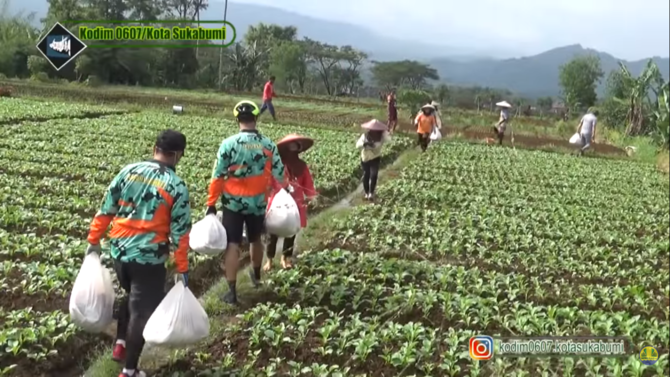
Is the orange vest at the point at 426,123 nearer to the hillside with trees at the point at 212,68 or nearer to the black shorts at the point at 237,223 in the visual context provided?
the black shorts at the point at 237,223

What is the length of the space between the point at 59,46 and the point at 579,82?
43837 mm

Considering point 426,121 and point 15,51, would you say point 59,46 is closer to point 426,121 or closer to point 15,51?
point 15,51

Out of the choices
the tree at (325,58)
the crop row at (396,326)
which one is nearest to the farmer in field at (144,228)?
the crop row at (396,326)

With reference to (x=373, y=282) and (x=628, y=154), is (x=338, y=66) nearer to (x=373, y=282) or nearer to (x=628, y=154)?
(x=628, y=154)

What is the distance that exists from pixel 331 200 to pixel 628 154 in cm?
1783

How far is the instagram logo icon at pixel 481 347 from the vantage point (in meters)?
5.39

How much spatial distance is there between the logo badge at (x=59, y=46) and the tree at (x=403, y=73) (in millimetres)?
50367

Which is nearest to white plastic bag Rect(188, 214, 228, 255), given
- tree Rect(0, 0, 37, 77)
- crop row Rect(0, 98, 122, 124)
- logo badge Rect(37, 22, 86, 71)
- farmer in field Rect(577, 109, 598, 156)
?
crop row Rect(0, 98, 122, 124)

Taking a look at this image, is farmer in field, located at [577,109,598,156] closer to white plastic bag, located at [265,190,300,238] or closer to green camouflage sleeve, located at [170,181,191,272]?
white plastic bag, located at [265,190,300,238]

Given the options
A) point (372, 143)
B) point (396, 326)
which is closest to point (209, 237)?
point (396, 326)

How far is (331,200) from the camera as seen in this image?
12.3 metres

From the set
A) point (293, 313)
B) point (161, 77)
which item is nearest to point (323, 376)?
point (293, 313)

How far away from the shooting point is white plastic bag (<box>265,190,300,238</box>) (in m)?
6.62

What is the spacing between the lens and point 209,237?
580 centimetres
